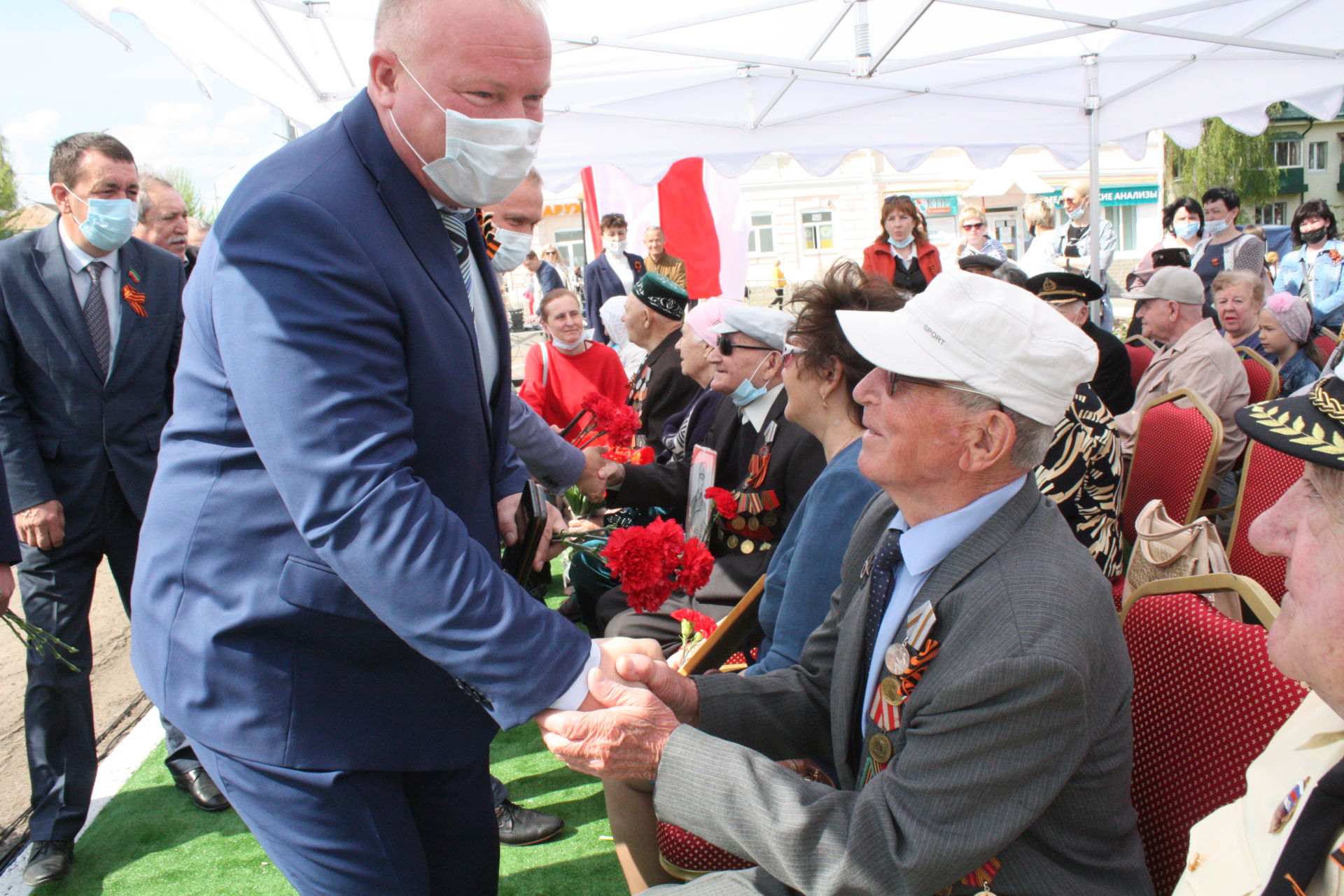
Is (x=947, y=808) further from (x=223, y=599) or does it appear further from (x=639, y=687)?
(x=223, y=599)

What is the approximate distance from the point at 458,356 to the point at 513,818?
2206 mm

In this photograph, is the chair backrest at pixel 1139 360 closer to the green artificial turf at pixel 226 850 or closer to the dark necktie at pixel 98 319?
the green artificial turf at pixel 226 850

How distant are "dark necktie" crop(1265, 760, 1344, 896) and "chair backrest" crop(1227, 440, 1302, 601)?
1.81 m

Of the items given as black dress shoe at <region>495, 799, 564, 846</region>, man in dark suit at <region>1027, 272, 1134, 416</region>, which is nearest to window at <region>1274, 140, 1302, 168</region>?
man in dark suit at <region>1027, 272, 1134, 416</region>

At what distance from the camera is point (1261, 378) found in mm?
5195

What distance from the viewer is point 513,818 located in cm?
315

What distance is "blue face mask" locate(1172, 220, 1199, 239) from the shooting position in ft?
35.4

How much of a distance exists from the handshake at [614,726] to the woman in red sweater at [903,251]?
693 centimetres

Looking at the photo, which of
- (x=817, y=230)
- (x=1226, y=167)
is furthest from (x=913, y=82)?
(x=1226, y=167)

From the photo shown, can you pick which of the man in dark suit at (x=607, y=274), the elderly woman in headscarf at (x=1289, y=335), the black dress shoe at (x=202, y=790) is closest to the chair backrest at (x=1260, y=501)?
the black dress shoe at (x=202, y=790)

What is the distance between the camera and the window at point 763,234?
3356 centimetres

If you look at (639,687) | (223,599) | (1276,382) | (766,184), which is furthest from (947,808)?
(766,184)

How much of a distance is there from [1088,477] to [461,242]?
2380 mm

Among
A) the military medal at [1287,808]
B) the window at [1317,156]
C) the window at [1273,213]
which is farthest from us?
the window at [1273,213]
